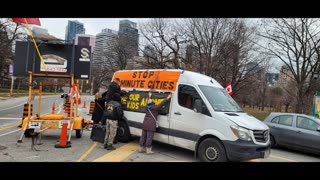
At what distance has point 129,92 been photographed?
10023 mm

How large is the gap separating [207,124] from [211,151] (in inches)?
26.0

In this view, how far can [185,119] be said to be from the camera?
8102 millimetres

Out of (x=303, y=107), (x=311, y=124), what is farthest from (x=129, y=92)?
(x=303, y=107)

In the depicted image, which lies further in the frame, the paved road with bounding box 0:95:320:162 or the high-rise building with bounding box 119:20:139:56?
the high-rise building with bounding box 119:20:139:56

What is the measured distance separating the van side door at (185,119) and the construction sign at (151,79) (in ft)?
1.23

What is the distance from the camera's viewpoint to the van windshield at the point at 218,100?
788 centimetres

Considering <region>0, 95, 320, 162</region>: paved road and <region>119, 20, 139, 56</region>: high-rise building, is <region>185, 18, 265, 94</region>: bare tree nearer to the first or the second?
<region>119, 20, 139, 56</region>: high-rise building

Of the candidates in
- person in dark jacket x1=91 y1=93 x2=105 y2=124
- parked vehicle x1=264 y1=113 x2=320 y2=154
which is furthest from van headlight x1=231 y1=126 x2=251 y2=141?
person in dark jacket x1=91 y1=93 x2=105 y2=124

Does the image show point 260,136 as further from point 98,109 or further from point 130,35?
point 130,35

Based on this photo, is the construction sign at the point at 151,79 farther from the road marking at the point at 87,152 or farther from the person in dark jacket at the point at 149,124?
the road marking at the point at 87,152

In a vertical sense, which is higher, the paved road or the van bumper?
the van bumper

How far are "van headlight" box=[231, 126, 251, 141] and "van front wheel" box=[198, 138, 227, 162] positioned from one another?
1.60 feet

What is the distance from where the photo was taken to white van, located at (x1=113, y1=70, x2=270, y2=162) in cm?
708
